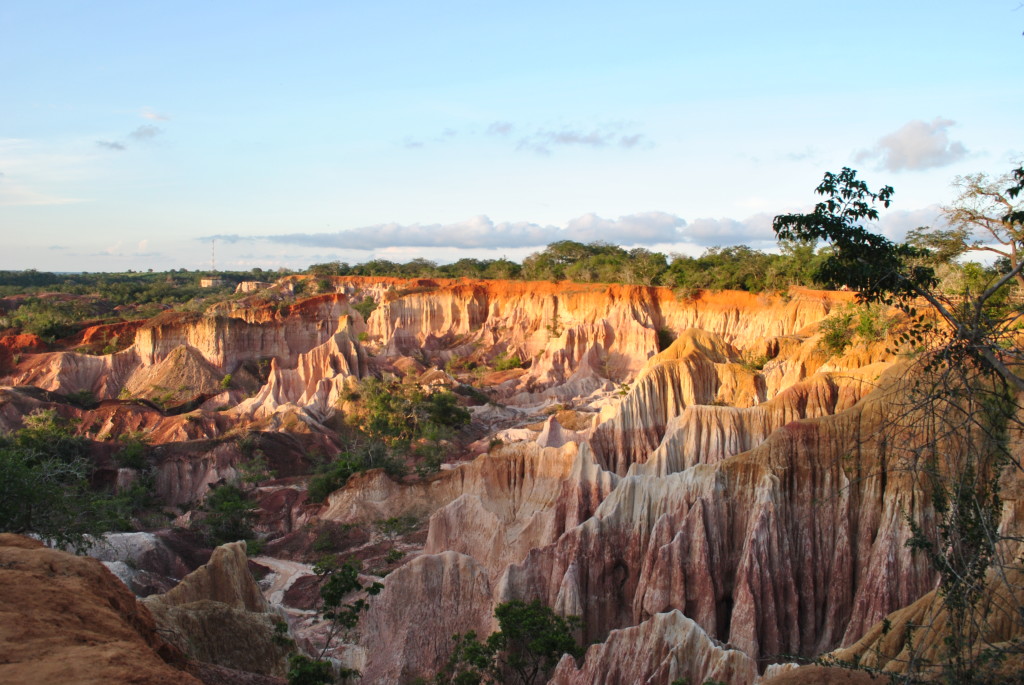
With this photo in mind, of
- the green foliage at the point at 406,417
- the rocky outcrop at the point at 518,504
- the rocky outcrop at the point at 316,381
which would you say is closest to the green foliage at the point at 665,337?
the green foliage at the point at 406,417

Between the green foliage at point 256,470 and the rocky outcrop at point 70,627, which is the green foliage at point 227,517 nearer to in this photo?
the green foliage at point 256,470

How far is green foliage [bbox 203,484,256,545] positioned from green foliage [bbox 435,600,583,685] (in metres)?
12.5

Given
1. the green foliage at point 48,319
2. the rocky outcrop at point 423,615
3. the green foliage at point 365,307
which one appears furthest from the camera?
the green foliage at point 365,307

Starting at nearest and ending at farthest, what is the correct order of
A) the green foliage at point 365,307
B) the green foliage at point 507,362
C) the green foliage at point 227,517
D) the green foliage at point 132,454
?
the green foliage at point 227,517
the green foliage at point 132,454
the green foliage at point 507,362
the green foliage at point 365,307

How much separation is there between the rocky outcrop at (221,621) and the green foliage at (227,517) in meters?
9.39

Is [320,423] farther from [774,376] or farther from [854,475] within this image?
[854,475]

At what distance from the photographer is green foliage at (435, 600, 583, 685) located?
13.8 meters

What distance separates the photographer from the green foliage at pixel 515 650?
13750 millimetres

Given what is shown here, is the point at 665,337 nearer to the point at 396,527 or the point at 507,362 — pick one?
the point at 507,362

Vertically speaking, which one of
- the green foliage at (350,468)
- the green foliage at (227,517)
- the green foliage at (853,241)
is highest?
the green foliage at (853,241)

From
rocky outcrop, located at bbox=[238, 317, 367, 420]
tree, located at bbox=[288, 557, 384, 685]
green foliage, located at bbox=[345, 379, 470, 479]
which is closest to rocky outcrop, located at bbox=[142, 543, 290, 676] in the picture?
tree, located at bbox=[288, 557, 384, 685]

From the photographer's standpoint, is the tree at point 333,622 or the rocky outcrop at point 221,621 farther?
the rocky outcrop at point 221,621

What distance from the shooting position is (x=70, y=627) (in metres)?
8.33

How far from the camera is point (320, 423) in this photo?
3916 cm
